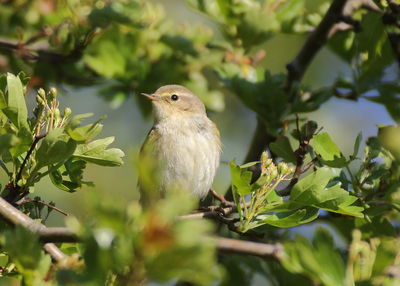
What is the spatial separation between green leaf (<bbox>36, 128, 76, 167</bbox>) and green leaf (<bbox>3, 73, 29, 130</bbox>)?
6.0 inches

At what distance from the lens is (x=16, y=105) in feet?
8.50

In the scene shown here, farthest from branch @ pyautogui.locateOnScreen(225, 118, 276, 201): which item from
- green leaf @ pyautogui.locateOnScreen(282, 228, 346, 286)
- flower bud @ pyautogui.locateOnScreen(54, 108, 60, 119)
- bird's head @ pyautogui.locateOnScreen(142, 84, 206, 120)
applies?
green leaf @ pyautogui.locateOnScreen(282, 228, 346, 286)

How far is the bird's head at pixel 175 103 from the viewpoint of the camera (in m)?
5.03

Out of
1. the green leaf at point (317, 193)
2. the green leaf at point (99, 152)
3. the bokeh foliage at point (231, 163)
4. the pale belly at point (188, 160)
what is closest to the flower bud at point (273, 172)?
the bokeh foliage at point (231, 163)

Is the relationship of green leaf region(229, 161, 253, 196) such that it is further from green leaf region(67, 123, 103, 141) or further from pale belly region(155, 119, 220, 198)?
pale belly region(155, 119, 220, 198)

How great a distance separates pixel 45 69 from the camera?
14.7 feet

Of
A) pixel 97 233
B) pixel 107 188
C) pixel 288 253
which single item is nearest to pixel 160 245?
pixel 97 233

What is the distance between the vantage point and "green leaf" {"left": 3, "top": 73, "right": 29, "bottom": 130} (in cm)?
257

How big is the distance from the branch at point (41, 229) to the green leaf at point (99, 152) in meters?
0.45

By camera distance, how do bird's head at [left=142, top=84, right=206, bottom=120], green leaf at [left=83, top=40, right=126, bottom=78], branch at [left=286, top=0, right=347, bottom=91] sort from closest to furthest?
branch at [left=286, top=0, right=347, bottom=91], green leaf at [left=83, top=40, right=126, bottom=78], bird's head at [left=142, top=84, right=206, bottom=120]

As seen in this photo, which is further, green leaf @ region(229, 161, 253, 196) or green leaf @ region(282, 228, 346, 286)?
green leaf @ region(229, 161, 253, 196)

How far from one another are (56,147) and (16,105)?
0.86 ft

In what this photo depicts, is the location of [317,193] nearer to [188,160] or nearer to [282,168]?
[282,168]

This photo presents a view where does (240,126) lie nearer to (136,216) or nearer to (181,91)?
(181,91)
